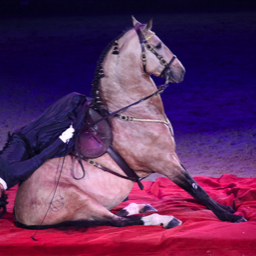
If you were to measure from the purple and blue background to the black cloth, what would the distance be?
2357 mm

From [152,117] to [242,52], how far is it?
5.68 m

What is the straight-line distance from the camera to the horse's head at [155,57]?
236cm

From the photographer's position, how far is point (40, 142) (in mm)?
2385

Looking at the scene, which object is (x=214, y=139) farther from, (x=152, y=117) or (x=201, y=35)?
(x=201, y=35)

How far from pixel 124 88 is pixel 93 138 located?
402 millimetres

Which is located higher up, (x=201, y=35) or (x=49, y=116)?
(x=201, y=35)

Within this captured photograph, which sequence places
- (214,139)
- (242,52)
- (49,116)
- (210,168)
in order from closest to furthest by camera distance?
1. (49,116)
2. (210,168)
3. (214,139)
4. (242,52)

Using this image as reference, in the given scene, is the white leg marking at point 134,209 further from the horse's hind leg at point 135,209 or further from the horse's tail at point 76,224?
the horse's tail at point 76,224

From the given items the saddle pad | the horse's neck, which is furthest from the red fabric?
the horse's neck

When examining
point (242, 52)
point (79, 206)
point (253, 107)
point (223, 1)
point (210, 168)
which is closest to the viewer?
point (79, 206)

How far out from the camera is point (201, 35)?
8.06 metres

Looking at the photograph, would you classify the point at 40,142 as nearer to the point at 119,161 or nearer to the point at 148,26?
the point at 119,161

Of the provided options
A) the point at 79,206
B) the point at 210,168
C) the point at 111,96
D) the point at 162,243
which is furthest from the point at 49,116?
the point at 210,168

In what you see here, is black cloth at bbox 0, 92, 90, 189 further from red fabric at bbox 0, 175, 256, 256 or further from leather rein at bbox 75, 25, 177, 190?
red fabric at bbox 0, 175, 256, 256
